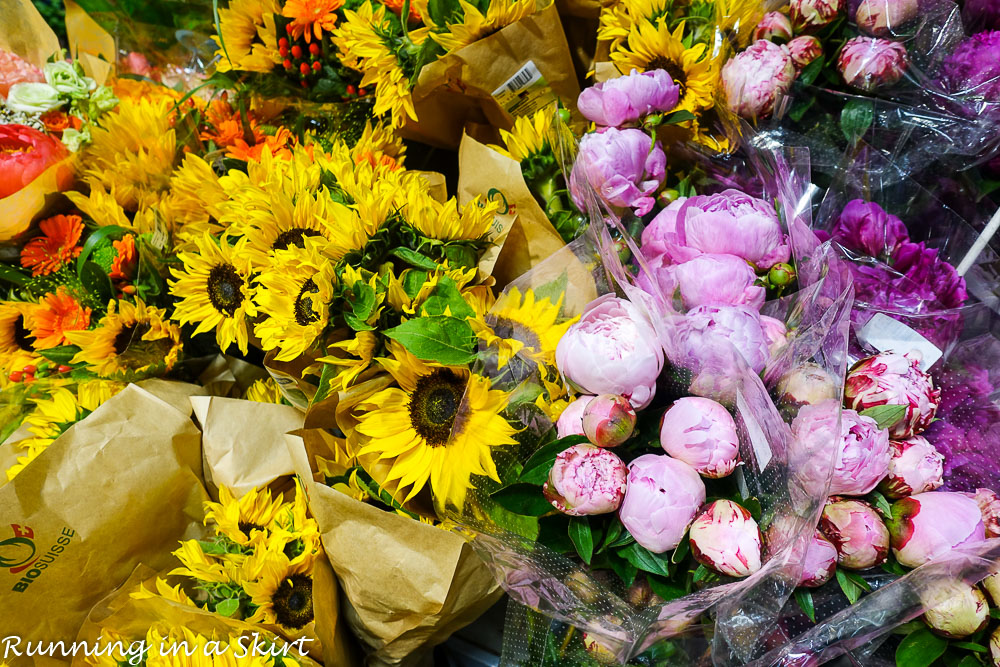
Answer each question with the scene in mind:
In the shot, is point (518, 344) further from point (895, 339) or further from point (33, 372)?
point (33, 372)

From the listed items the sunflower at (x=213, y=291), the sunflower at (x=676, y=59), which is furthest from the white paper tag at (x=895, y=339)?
the sunflower at (x=213, y=291)

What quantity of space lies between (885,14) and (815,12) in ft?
0.23

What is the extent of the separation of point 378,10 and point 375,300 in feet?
1.47

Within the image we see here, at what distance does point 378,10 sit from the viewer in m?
0.83

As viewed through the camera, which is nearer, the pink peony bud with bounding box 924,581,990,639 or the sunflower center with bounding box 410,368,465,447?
the pink peony bud with bounding box 924,581,990,639

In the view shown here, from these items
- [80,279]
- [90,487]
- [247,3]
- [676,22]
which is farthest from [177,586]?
[676,22]

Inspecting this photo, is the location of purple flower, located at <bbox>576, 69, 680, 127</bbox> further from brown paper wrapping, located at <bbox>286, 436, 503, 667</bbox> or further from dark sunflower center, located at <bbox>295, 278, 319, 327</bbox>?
brown paper wrapping, located at <bbox>286, 436, 503, 667</bbox>

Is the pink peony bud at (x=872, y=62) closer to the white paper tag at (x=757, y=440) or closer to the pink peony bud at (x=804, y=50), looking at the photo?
the pink peony bud at (x=804, y=50)

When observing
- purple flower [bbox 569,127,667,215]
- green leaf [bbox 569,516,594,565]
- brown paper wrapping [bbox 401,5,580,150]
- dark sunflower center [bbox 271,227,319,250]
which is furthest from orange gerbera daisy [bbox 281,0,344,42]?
green leaf [bbox 569,516,594,565]

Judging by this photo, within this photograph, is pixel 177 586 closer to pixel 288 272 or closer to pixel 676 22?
pixel 288 272

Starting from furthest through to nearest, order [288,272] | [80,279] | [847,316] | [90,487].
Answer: [80,279] → [90,487] → [288,272] → [847,316]

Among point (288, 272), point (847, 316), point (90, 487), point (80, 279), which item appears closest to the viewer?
point (847, 316)

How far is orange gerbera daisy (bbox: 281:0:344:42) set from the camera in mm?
856

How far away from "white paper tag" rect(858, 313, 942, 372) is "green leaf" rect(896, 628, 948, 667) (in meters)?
0.24
